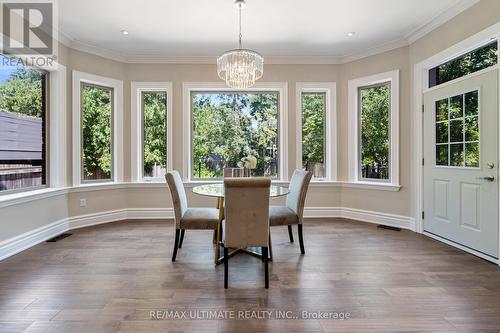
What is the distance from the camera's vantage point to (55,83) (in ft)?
12.8

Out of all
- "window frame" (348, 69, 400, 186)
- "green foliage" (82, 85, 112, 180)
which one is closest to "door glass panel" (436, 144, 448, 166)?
"window frame" (348, 69, 400, 186)

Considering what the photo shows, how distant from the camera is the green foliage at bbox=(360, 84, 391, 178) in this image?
4.45 m

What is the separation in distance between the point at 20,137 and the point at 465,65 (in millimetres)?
5452

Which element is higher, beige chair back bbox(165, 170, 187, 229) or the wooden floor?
beige chair back bbox(165, 170, 187, 229)

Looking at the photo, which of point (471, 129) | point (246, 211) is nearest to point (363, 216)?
point (471, 129)

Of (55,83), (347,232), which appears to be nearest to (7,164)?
(55,83)

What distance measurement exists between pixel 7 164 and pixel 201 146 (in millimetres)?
2599

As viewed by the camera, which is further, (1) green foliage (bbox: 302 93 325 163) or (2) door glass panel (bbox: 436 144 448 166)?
(1) green foliage (bbox: 302 93 325 163)

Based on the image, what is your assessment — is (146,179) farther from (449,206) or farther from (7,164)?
(449,206)

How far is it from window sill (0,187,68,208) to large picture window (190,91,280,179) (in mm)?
1989

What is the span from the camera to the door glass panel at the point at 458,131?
306 centimetres

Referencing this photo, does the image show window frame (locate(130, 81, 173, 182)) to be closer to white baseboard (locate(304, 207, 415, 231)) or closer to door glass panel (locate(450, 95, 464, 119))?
white baseboard (locate(304, 207, 415, 231))

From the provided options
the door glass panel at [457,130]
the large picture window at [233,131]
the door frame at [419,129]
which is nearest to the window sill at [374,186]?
the door frame at [419,129]

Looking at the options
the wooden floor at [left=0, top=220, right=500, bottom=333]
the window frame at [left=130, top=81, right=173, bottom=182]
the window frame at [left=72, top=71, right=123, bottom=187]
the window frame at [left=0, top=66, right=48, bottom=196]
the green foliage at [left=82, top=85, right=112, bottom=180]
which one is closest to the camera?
the wooden floor at [left=0, top=220, right=500, bottom=333]
